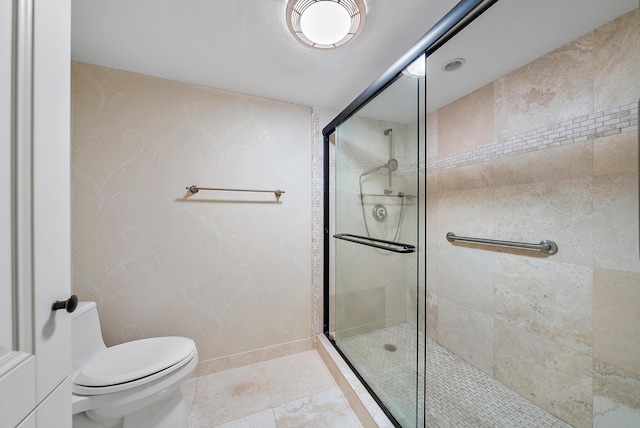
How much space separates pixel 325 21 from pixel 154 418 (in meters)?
1.96

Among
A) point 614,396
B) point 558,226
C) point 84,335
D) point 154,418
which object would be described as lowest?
point 154,418

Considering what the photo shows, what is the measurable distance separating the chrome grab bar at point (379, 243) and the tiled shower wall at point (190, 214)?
0.36 metres

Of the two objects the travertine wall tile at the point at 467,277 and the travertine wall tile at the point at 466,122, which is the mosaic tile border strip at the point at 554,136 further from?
the travertine wall tile at the point at 467,277

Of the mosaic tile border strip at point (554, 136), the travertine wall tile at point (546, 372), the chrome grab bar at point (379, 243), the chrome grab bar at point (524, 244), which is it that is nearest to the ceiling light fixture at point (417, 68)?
the mosaic tile border strip at point (554, 136)

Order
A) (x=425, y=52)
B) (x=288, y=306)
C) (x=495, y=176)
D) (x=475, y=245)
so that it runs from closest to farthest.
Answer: (x=425, y=52) → (x=495, y=176) → (x=475, y=245) → (x=288, y=306)

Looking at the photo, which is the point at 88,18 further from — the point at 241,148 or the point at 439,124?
the point at 439,124

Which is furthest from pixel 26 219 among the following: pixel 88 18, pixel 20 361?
pixel 88 18

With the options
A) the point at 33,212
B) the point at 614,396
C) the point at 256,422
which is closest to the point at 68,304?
the point at 33,212

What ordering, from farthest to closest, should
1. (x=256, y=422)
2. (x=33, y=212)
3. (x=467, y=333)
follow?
1. (x=467, y=333)
2. (x=256, y=422)
3. (x=33, y=212)

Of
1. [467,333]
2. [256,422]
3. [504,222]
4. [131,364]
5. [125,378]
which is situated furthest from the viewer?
[467,333]

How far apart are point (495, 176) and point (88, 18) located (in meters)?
2.33

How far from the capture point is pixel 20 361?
42 cm

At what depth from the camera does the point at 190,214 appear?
1549 millimetres

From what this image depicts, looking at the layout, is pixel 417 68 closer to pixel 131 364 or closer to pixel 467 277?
pixel 467 277
